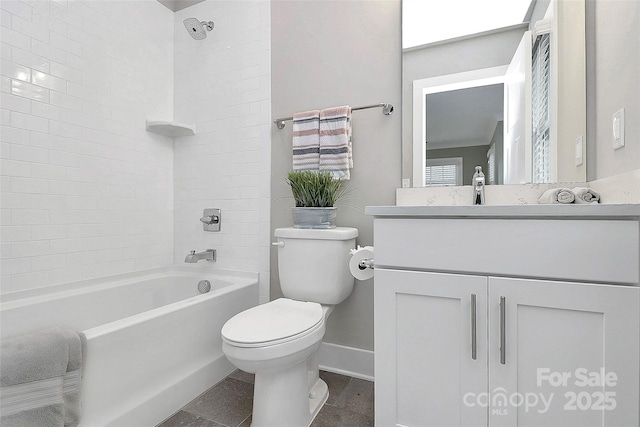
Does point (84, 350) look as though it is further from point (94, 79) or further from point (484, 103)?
point (484, 103)

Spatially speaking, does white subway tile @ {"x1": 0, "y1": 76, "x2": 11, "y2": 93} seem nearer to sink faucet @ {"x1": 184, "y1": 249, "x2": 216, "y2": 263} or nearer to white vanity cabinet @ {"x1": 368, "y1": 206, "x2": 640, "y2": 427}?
sink faucet @ {"x1": 184, "y1": 249, "x2": 216, "y2": 263}

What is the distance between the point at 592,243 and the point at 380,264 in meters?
0.59

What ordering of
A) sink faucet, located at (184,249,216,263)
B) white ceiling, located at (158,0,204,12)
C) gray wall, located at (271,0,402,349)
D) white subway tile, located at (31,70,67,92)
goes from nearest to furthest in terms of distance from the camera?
white subway tile, located at (31,70,67,92)
gray wall, located at (271,0,402,349)
sink faucet, located at (184,249,216,263)
white ceiling, located at (158,0,204,12)

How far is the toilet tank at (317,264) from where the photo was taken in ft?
5.08

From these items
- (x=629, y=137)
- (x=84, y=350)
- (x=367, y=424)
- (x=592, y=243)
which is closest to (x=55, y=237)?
(x=84, y=350)

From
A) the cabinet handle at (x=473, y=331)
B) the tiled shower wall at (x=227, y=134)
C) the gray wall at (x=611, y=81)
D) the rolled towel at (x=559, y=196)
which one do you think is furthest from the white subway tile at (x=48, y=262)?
the gray wall at (x=611, y=81)

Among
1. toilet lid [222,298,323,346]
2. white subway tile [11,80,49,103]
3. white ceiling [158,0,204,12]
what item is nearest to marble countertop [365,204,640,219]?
toilet lid [222,298,323,346]

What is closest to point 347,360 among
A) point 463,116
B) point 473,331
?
point 473,331

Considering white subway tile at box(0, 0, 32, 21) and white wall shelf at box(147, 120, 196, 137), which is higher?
white subway tile at box(0, 0, 32, 21)

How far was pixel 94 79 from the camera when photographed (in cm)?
181

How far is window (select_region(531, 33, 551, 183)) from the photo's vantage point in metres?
1.37

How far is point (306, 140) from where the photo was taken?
5.91ft

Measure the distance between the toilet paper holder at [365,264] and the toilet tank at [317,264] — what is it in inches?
7.4

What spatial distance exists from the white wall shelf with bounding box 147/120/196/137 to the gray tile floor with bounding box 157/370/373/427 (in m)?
1.61
